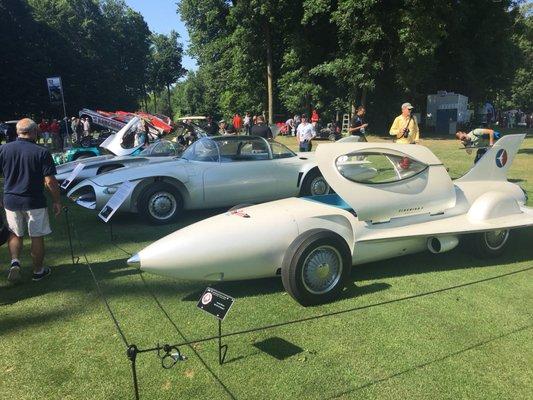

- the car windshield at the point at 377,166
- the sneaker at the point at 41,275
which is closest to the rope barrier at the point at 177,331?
the sneaker at the point at 41,275

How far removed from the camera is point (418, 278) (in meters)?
4.83

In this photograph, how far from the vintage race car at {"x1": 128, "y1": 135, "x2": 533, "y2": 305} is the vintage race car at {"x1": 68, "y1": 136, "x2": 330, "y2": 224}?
9.36 feet

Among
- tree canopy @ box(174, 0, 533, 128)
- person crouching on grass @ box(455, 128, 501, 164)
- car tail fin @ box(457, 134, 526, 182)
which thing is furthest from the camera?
tree canopy @ box(174, 0, 533, 128)

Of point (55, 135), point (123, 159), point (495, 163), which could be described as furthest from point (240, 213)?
point (55, 135)

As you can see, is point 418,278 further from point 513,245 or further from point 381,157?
point 513,245

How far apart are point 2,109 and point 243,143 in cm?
3775

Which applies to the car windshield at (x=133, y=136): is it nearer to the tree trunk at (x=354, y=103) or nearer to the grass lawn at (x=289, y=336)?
the grass lawn at (x=289, y=336)

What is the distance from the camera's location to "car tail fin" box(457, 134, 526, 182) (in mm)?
5812

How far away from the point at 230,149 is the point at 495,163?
14.1ft

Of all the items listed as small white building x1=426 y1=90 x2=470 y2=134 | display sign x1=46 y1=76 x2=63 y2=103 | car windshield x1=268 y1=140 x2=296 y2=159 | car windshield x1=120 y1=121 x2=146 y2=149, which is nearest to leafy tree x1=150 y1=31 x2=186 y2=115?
display sign x1=46 y1=76 x2=63 y2=103

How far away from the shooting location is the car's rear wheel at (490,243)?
5172mm

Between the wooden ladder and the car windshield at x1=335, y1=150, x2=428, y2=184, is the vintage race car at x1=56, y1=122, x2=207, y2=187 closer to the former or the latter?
the car windshield at x1=335, y1=150, x2=428, y2=184

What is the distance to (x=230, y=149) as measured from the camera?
7852mm

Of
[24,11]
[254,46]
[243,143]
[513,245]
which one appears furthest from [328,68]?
[24,11]
